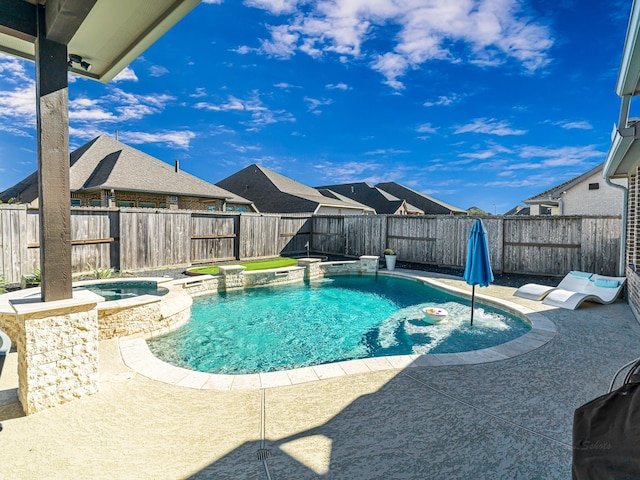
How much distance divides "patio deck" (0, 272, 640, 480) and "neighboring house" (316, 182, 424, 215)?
25647 mm

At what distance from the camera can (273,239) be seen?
49.7 feet

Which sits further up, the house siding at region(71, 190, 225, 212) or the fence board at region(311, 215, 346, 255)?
the house siding at region(71, 190, 225, 212)

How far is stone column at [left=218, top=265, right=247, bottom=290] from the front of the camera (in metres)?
9.55

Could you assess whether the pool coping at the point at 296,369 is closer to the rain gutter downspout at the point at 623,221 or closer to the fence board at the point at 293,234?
the rain gutter downspout at the point at 623,221

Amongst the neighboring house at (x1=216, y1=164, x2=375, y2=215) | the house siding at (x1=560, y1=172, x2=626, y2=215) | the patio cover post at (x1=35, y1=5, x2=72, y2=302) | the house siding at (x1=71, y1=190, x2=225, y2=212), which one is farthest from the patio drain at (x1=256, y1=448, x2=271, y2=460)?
the neighboring house at (x1=216, y1=164, x2=375, y2=215)

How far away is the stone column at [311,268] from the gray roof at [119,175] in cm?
971

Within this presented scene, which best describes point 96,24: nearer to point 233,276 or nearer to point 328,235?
point 233,276

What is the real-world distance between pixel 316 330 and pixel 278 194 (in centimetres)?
1958

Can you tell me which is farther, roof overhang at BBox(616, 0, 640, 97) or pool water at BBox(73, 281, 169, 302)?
pool water at BBox(73, 281, 169, 302)

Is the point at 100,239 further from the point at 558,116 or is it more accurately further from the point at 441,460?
the point at 558,116

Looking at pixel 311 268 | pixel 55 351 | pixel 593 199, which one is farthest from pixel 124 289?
pixel 593 199

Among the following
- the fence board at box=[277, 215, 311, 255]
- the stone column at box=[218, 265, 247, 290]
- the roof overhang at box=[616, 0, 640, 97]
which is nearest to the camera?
the roof overhang at box=[616, 0, 640, 97]

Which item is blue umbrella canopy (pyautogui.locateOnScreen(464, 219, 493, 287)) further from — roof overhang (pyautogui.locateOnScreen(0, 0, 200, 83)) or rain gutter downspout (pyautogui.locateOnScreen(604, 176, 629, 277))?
roof overhang (pyautogui.locateOnScreen(0, 0, 200, 83))

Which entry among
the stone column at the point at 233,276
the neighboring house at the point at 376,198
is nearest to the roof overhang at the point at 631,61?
the stone column at the point at 233,276
